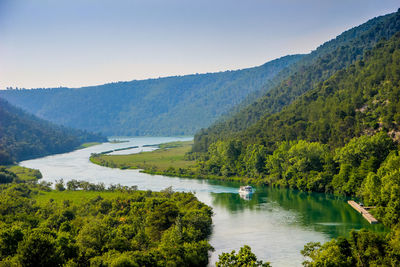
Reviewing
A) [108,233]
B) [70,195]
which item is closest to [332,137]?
[70,195]

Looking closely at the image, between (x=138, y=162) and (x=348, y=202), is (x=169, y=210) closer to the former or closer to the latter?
(x=348, y=202)

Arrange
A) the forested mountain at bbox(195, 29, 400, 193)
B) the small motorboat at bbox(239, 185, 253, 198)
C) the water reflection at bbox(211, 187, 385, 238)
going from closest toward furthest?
1. the water reflection at bbox(211, 187, 385, 238)
2. the forested mountain at bbox(195, 29, 400, 193)
3. the small motorboat at bbox(239, 185, 253, 198)

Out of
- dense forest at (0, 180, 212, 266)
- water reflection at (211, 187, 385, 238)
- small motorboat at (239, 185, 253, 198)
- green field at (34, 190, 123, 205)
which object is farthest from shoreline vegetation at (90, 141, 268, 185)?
dense forest at (0, 180, 212, 266)

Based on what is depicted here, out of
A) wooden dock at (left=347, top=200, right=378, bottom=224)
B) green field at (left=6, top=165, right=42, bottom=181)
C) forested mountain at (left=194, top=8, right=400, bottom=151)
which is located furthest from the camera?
forested mountain at (left=194, top=8, right=400, bottom=151)

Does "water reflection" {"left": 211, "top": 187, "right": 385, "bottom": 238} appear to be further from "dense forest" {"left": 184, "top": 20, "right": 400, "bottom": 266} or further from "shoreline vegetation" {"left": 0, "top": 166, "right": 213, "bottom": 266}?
"shoreline vegetation" {"left": 0, "top": 166, "right": 213, "bottom": 266}

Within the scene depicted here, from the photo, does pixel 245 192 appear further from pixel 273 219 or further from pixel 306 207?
pixel 273 219

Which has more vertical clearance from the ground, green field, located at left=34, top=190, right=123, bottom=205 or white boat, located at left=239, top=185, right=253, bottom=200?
green field, located at left=34, top=190, right=123, bottom=205

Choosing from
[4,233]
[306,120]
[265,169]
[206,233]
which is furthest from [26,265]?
[306,120]

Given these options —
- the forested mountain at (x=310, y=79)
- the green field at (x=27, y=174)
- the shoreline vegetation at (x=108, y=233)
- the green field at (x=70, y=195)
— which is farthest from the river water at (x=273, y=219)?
the forested mountain at (x=310, y=79)

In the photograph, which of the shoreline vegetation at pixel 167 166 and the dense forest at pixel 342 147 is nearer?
the dense forest at pixel 342 147

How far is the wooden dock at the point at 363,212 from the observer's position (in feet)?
206

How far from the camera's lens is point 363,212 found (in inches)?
2660

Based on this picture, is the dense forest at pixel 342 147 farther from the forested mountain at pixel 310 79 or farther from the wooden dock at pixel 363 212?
the forested mountain at pixel 310 79

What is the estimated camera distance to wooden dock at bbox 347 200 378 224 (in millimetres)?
62641
